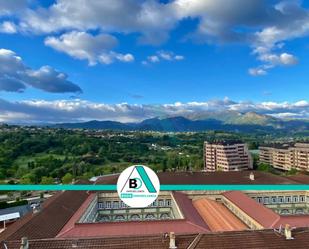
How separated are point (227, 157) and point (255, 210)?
42.9 m

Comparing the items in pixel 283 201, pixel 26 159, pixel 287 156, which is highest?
pixel 287 156

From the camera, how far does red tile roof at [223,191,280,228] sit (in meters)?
20.1

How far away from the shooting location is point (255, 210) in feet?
74.9

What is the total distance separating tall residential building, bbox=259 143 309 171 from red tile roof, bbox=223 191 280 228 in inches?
1555

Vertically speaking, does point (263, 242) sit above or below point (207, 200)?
above

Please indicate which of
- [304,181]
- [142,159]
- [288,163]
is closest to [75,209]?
[304,181]

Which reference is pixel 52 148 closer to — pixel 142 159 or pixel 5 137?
pixel 5 137

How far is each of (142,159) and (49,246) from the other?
5456 cm

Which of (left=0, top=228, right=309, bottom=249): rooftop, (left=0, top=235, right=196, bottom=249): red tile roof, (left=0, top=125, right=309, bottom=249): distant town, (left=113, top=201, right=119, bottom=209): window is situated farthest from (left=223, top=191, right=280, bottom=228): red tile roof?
(left=113, top=201, right=119, bottom=209): window

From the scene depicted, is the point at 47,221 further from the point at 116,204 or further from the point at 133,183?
the point at 133,183

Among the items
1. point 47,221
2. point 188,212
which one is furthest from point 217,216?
point 47,221

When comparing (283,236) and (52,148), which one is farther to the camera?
Answer: (52,148)

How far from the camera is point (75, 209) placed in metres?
22.7

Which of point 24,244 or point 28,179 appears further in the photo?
point 28,179
